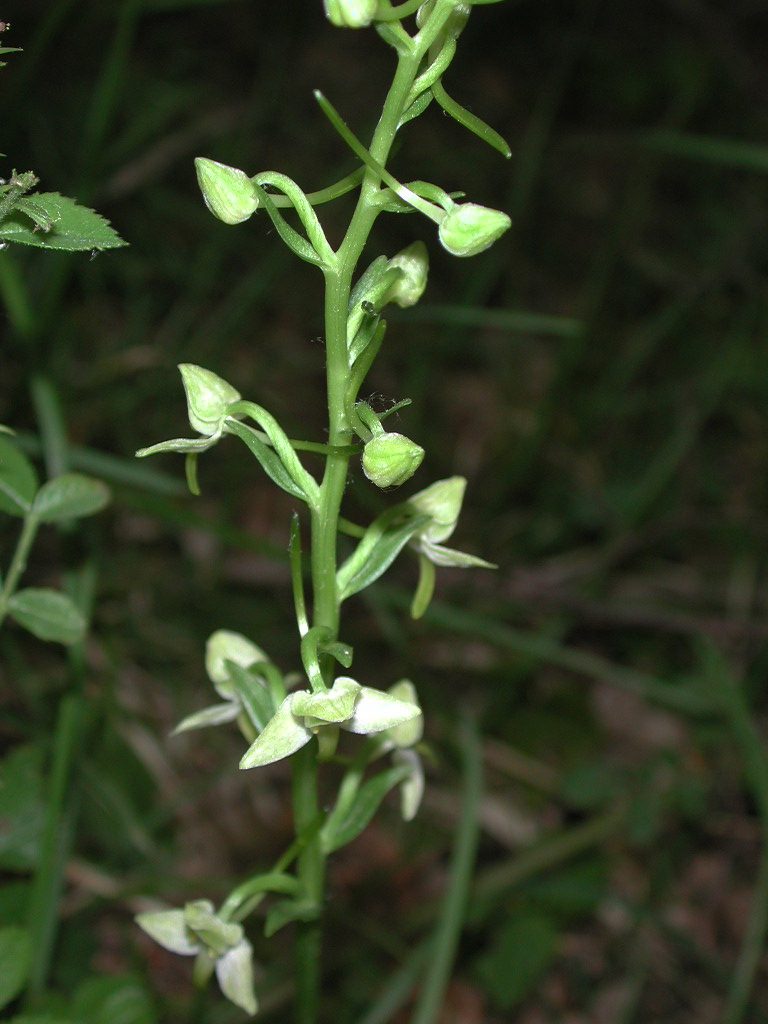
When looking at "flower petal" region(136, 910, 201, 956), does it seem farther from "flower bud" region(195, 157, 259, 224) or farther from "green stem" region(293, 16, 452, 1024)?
"flower bud" region(195, 157, 259, 224)

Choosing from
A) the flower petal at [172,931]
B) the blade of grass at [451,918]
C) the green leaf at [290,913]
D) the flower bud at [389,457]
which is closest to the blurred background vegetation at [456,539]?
the flower petal at [172,931]

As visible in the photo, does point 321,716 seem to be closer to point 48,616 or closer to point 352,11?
point 48,616

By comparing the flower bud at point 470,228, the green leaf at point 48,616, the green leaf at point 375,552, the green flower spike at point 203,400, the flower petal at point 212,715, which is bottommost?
the flower petal at point 212,715

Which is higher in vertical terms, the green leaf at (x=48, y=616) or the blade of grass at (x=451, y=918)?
the green leaf at (x=48, y=616)

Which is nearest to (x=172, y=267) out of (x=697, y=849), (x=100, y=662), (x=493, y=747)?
(x=100, y=662)

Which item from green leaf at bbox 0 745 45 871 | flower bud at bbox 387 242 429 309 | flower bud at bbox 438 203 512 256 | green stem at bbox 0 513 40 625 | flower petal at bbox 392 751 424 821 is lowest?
green leaf at bbox 0 745 45 871

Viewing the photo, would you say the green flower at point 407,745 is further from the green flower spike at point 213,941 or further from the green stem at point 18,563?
the green stem at point 18,563

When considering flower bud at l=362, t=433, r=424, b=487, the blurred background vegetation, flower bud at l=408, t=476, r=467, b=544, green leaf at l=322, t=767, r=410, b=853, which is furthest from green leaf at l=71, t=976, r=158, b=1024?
flower bud at l=362, t=433, r=424, b=487
